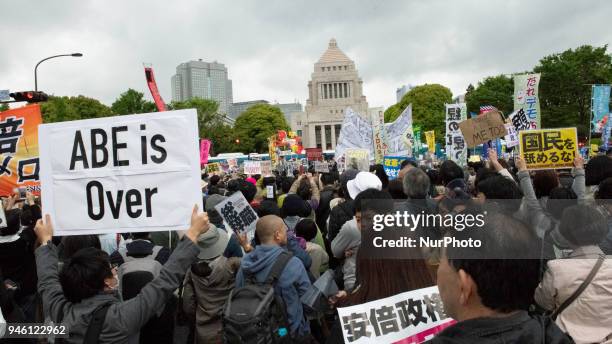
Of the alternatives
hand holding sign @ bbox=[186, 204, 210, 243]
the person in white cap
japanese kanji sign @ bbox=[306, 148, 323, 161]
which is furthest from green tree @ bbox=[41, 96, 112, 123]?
hand holding sign @ bbox=[186, 204, 210, 243]

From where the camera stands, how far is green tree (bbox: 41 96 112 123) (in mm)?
48775

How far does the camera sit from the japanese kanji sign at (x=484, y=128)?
8.11 meters

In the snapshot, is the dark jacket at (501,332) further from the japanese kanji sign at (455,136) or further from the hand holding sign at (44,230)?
the japanese kanji sign at (455,136)

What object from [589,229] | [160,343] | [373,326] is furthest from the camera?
[160,343]

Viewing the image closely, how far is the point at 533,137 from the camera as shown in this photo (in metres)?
7.14

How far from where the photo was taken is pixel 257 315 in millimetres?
3111

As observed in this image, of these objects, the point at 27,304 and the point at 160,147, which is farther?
the point at 27,304

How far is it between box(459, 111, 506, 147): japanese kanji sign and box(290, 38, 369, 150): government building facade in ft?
301

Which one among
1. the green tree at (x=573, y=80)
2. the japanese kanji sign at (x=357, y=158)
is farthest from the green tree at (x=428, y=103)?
the japanese kanji sign at (x=357, y=158)

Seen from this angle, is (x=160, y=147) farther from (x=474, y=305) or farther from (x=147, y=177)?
(x=474, y=305)

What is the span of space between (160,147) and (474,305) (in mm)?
2082

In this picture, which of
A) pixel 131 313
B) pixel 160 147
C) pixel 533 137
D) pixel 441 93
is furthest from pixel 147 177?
pixel 441 93

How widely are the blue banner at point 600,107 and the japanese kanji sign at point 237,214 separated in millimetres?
18215

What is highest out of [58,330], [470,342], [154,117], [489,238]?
[154,117]
